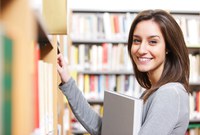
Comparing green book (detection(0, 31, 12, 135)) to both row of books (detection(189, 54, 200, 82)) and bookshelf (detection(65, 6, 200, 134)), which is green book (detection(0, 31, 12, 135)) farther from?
row of books (detection(189, 54, 200, 82))

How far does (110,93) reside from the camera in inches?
57.9

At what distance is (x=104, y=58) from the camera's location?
136 inches

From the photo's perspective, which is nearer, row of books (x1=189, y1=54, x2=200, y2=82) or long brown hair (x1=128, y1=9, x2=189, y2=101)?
long brown hair (x1=128, y1=9, x2=189, y2=101)

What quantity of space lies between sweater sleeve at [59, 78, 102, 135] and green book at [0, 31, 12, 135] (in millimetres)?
1082

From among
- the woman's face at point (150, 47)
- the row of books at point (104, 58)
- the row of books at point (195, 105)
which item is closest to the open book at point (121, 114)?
the woman's face at point (150, 47)

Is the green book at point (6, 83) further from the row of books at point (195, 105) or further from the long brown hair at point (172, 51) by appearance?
the row of books at point (195, 105)

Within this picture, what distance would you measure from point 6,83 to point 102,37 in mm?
3094

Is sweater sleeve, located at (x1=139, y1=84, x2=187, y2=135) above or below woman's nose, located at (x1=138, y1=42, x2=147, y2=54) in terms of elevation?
below

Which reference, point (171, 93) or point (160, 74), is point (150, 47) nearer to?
point (160, 74)

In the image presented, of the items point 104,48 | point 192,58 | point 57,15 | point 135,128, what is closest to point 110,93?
point 135,128

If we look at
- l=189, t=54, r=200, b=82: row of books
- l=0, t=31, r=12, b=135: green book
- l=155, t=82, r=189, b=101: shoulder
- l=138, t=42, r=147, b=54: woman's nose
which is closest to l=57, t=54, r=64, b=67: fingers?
l=138, t=42, r=147, b=54: woman's nose

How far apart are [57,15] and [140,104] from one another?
471 mm

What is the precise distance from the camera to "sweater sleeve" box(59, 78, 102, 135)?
1537 mm

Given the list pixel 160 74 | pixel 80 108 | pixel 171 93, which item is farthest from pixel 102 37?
pixel 171 93
